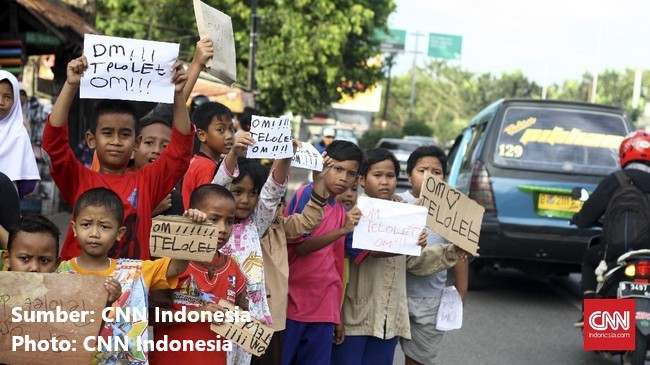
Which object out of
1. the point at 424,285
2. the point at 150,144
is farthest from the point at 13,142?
the point at 424,285

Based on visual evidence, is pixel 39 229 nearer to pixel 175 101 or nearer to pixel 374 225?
pixel 175 101

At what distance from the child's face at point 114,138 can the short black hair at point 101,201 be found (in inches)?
10.8

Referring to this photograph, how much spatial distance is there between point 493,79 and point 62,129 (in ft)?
266

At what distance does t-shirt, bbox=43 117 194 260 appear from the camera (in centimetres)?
423

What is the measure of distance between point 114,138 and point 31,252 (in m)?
0.60

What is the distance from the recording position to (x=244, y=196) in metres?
4.85

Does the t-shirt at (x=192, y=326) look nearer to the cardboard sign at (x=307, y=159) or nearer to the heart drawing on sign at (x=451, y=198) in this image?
the cardboard sign at (x=307, y=159)

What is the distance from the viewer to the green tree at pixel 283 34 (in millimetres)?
30234

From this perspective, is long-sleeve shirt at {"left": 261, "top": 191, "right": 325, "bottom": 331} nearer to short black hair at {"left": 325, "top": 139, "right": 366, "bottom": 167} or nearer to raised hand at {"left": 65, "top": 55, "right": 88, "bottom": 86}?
short black hair at {"left": 325, "top": 139, "right": 366, "bottom": 167}

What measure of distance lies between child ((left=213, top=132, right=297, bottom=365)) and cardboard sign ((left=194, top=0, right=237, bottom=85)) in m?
0.31

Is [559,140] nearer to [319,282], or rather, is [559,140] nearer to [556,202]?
[556,202]

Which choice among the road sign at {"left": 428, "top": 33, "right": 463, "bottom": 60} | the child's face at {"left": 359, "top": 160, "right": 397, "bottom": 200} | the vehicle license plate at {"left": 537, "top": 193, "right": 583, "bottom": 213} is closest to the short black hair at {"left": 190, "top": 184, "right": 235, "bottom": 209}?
the child's face at {"left": 359, "top": 160, "right": 397, "bottom": 200}

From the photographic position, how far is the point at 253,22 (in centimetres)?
2719

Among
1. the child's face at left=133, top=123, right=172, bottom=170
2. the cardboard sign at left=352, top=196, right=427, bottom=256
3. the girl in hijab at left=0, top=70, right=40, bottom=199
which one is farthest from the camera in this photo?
the child's face at left=133, top=123, right=172, bottom=170
